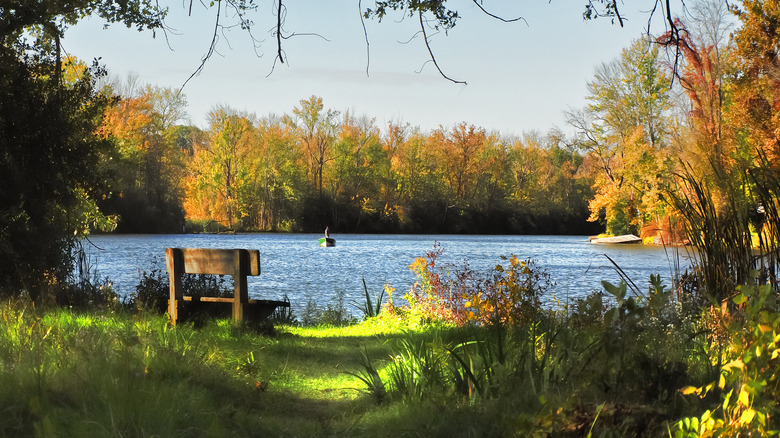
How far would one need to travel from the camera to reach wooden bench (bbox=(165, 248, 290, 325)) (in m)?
7.38

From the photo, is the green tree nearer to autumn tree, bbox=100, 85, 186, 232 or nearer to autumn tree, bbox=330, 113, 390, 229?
autumn tree, bbox=100, 85, 186, 232

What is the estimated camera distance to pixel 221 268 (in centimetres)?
750

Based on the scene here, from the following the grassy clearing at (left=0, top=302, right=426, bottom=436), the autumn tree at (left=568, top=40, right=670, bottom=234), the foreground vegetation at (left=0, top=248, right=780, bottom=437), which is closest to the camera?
the foreground vegetation at (left=0, top=248, right=780, bottom=437)

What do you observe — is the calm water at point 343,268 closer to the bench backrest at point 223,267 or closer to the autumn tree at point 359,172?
the bench backrest at point 223,267

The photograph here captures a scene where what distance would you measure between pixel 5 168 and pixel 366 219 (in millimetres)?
50476

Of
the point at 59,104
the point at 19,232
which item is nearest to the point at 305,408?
the point at 19,232

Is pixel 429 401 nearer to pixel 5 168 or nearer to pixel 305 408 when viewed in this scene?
pixel 305 408

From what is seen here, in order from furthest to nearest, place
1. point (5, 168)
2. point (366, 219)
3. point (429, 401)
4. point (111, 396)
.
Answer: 1. point (366, 219)
2. point (5, 168)
3. point (429, 401)
4. point (111, 396)

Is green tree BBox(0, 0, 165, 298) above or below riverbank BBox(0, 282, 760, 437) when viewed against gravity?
above

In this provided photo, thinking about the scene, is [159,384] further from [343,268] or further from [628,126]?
[628,126]

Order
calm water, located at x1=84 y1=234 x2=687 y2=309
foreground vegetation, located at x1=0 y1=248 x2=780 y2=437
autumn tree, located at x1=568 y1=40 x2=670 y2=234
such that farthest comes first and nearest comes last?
autumn tree, located at x1=568 y1=40 x2=670 y2=234
calm water, located at x1=84 y1=234 x2=687 y2=309
foreground vegetation, located at x1=0 y1=248 x2=780 y2=437

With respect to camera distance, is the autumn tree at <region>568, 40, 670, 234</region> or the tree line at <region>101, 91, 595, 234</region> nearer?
the autumn tree at <region>568, 40, 670, 234</region>

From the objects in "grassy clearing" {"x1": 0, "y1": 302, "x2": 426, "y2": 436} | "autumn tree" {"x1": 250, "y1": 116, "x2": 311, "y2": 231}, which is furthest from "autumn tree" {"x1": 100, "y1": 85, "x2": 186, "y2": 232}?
"grassy clearing" {"x1": 0, "y1": 302, "x2": 426, "y2": 436}

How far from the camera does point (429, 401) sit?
→ 13.4ft
